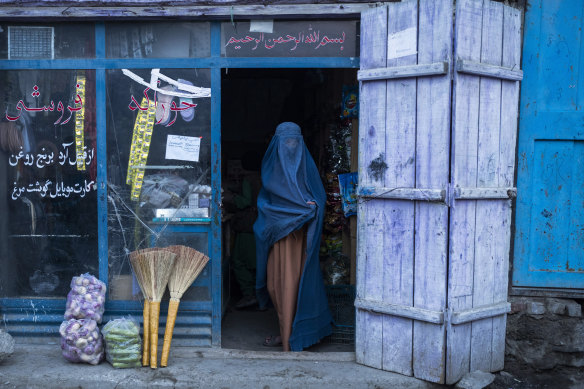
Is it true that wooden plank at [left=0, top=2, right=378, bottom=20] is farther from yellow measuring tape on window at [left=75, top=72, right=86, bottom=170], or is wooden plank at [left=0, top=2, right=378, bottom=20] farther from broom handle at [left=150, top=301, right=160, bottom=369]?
broom handle at [left=150, top=301, right=160, bottom=369]

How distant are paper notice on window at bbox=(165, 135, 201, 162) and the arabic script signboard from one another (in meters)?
0.83

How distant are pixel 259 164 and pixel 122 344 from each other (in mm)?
3063

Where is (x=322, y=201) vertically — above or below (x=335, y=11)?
below

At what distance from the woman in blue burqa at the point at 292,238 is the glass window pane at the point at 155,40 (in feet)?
3.37

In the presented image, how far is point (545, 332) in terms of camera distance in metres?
4.13

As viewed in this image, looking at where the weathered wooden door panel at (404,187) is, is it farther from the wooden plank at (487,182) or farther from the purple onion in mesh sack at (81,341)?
the purple onion in mesh sack at (81,341)

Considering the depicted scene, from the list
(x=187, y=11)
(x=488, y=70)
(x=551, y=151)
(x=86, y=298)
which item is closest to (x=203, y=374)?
(x=86, y=298)

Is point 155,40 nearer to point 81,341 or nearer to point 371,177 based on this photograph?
point 371,177

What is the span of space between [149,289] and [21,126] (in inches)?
69.0

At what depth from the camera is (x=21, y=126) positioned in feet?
14.0

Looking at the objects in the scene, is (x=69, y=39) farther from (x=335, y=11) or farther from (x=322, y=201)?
(x=322, y=201)

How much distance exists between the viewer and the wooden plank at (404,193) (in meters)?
3.62

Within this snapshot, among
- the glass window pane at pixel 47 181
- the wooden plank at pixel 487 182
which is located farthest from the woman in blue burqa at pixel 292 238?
the glass window pane at pixel 47 181

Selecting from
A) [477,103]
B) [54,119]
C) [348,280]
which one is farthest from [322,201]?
[54,119]
